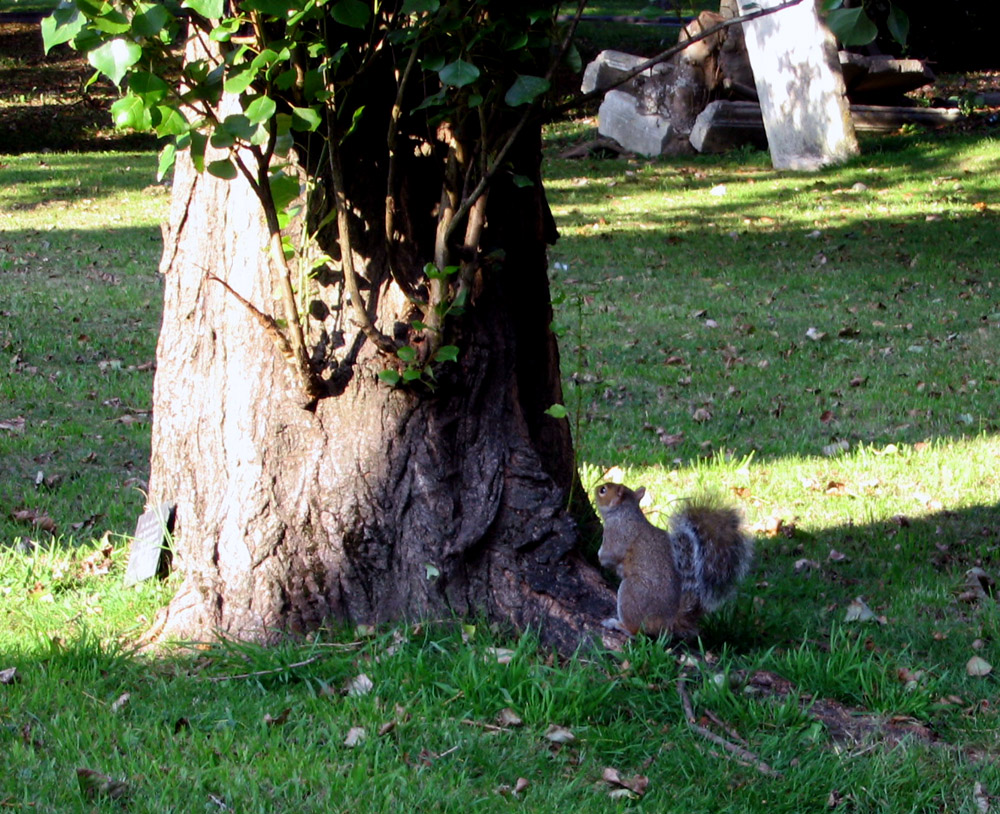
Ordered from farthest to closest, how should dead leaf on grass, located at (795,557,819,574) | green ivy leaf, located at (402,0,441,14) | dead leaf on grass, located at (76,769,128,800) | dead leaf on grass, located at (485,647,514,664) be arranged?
dead leaf on grass, located at (795,557,819,574) → dead leaf on grass, located at (485,647,514,664) → green ivy leaf, located at (402,0,441,14) → dead leaf on grass, located at (76,769,128,800)

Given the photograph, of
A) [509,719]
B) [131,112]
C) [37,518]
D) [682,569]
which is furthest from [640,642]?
[37,518]

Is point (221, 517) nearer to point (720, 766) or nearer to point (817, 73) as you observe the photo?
point (720, 766)

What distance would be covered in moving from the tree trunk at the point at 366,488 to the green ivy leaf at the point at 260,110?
63cm

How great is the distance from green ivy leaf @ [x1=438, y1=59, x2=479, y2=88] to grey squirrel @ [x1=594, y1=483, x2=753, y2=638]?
1551 mm

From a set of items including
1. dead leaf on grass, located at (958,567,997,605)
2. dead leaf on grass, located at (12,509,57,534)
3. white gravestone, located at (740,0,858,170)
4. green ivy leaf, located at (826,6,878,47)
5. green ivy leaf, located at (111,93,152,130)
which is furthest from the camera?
white gravestone, located at (740,0,858,170)

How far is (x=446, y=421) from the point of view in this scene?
3.87 meters

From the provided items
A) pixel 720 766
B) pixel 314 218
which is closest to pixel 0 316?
pixel 314 218

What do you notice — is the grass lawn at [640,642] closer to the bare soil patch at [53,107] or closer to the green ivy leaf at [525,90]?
the green ivy leaf at [525,90]

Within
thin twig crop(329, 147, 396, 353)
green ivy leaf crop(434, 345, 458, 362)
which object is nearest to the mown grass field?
green ivy leaf crop(434, 345, 458, 362)

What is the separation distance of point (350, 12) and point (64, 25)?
0.70 metres

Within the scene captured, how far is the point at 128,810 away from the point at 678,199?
488 inches

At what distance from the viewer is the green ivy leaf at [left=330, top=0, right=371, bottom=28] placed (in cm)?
303

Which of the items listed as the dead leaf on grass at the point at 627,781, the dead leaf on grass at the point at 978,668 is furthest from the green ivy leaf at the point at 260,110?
the dead leaf on grass at the point at 978,668

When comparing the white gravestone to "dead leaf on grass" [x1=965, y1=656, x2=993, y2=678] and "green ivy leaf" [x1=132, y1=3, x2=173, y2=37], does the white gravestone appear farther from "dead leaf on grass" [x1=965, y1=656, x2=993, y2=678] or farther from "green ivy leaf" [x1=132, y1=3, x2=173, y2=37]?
"green ivy leaf" [x1=132, y1=3, x2=173, y2=37]
